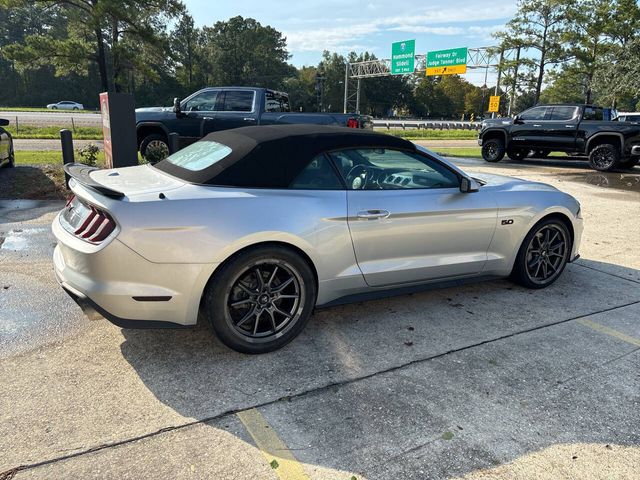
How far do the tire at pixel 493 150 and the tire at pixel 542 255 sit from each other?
1248 cm

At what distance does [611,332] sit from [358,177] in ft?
7.68

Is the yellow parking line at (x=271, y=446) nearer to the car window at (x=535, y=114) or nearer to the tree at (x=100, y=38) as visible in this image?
the car window at (x=535, y=114)

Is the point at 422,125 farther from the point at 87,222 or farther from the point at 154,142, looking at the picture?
the point at 87,222

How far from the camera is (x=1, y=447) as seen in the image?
2.35 metres

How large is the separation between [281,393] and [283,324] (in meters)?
0.58

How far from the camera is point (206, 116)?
11445 mm

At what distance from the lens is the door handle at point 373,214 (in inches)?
138

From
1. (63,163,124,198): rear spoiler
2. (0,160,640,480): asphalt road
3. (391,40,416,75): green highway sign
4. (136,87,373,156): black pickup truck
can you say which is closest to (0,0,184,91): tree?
(136,87,373,156): black pickup truck

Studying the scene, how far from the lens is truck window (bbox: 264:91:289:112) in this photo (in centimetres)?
1148

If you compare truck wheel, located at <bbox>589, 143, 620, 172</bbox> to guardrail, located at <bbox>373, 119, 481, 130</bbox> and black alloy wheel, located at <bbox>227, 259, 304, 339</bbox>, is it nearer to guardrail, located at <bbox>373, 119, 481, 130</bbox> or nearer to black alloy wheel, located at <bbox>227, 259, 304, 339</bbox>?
black alloy wheel, located at <bbox>227, 259, 304, 339</bbox>

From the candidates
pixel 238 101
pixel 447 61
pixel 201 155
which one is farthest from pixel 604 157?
pixel 447 61

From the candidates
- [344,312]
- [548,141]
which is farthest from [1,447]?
[548,141]

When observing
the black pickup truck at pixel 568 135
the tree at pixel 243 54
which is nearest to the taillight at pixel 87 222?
the black pickup truck at pixel 568 135

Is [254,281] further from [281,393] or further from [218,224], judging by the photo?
[281,393]
